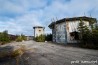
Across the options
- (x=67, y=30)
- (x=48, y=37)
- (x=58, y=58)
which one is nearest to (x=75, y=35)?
(x=67, y=30)

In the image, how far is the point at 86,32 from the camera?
2142cm

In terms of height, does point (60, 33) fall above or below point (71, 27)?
below

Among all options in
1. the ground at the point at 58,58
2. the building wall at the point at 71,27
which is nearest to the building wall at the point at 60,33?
the building wall at the point at 71,27

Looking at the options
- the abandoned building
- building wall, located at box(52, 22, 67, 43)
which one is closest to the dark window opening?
the abandoned building

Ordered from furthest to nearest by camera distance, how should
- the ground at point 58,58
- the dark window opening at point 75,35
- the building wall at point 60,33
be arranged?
the building wall at point 60,33 → the dark window opening at point 75,35 → the ground at point 58,58

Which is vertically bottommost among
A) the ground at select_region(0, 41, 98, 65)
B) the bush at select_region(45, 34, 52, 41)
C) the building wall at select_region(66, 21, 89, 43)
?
the ground at select_region(0, 41, 98, 65)

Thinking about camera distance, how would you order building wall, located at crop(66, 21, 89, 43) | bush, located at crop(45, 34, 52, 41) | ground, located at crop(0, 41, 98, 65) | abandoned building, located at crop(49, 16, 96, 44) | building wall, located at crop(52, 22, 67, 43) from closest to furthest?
ground, located at crop(0, 41, 98, 65) < abandoned building, located at crop(49, 16, 96, 44) < building wall, located at crop(66, 21, 89, 43) < building wall, located at crop(52, 22, 67, 43) < bush, located at crop(45, 34, 52, 41)

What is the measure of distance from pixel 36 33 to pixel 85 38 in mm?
29319

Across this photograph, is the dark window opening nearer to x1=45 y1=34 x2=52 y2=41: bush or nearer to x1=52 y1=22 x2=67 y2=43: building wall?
x1=52 y1=22 x2=67 y2=43: building wall

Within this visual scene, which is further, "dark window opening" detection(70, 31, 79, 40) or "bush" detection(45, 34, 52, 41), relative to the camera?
"bush" detection(45, 34, 52, 41)

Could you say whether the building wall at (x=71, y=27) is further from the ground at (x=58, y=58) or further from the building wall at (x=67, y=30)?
the ground at (x=58, y=58)

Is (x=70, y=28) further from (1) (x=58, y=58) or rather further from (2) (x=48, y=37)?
(1) (x=58, y=58)

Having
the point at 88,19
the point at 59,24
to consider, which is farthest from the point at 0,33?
the point at 88,19

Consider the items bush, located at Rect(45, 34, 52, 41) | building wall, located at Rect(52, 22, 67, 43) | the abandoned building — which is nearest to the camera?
the abandoned building
